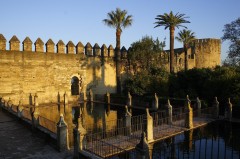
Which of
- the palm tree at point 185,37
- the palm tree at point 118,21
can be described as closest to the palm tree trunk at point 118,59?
the palm tree at point 118,21

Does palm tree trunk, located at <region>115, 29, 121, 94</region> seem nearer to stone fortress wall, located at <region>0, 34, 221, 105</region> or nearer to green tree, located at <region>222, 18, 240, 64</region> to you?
stone fortress wall, located at <region>0, 34, 221, 105</region>

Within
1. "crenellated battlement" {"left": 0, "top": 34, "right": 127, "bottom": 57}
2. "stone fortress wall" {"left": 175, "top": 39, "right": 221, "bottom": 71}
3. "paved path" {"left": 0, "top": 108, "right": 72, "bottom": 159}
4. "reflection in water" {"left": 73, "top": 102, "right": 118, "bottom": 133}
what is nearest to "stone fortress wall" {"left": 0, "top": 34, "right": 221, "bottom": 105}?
"crenellated battlement" {"left": 0, "top": 34, "right": 127, "bottom": 57}

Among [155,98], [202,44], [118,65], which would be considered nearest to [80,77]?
[118,65]

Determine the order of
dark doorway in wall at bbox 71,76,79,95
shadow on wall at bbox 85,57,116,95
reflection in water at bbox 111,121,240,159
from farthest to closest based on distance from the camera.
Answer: shadow on wall at bbox 85,57,116,95
dark doorway in wall at bbox 71,76,79,95
reflection in water at bbox 111,121,240,159

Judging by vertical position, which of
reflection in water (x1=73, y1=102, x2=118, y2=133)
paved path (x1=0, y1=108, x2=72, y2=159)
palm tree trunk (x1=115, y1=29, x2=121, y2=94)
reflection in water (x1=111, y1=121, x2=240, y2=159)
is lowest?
reflection in water (x1=111, y1=121, x2=240, y2=159)

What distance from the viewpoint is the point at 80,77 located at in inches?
1099

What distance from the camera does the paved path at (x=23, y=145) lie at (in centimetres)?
930

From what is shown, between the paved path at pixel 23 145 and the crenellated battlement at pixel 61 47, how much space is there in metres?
11.3

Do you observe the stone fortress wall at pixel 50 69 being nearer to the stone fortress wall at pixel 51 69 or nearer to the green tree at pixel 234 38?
the stone fortress wall at pixel 51 69

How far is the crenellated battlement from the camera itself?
23.2 meters

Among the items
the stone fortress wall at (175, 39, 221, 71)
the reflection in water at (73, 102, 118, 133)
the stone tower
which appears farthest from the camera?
the stone tower

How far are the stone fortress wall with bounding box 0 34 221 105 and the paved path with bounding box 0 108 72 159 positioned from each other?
10.2 m

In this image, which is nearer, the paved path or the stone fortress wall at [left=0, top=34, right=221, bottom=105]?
the paved path

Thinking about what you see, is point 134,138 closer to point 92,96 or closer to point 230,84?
point 230,84
